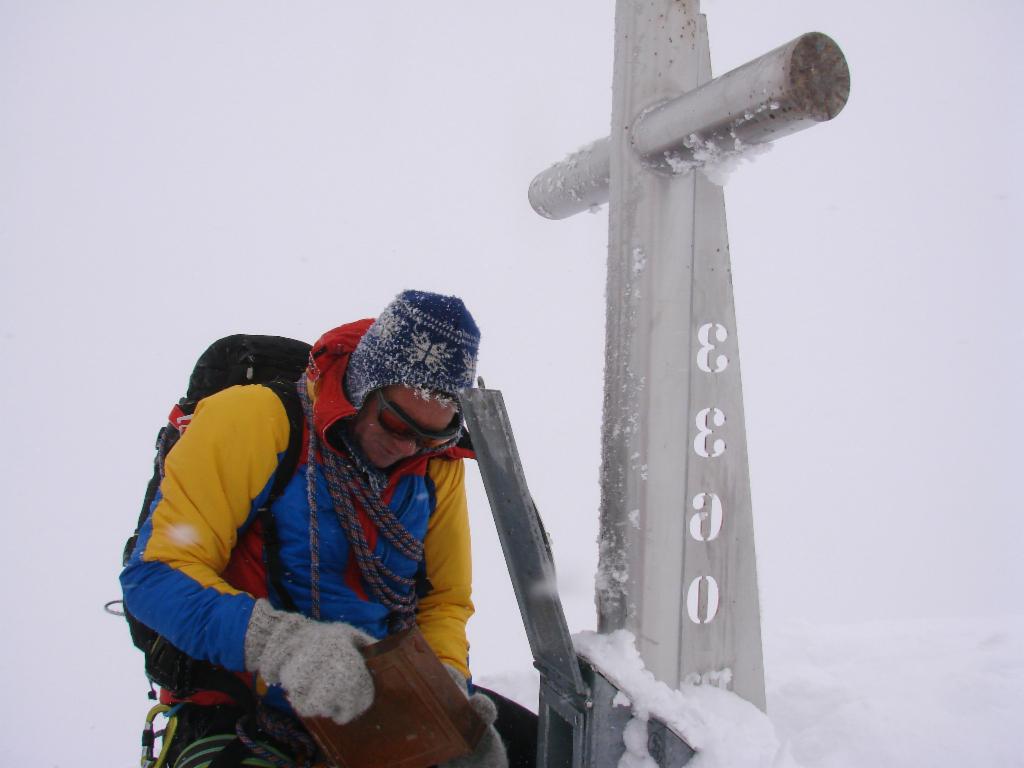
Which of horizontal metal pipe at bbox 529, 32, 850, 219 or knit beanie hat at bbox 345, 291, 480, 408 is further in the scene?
knit beanie hat at bbox 345, 291, 480, 408

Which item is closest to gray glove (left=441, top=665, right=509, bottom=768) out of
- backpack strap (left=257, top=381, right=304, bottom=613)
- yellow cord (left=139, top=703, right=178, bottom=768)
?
backpack strap (left=257, top=381, right=304, bottom=613)

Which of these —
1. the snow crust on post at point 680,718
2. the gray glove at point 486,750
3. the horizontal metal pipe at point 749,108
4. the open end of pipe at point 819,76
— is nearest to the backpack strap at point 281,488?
the gray glove at point 486,750

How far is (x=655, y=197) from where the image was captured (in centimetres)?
184

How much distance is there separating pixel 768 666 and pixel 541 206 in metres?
2.98

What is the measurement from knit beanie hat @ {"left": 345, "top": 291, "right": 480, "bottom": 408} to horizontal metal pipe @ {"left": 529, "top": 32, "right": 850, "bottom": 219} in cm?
66

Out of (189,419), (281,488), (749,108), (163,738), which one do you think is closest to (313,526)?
(281,488)

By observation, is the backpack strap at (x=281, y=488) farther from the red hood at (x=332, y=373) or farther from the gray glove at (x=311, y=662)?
the gray glove at (x=311, y=662)

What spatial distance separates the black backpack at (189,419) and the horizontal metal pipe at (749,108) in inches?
45.7

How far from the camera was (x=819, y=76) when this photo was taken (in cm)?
143

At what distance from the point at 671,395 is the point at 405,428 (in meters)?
0.70

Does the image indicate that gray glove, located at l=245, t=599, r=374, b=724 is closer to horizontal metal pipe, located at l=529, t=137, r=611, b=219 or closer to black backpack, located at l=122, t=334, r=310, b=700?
black backpack, located at l=122, t=334, r=310, b=700

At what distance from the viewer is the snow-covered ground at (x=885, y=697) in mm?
2596

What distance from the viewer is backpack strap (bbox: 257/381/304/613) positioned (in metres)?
1.85

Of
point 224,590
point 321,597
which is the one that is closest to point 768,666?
point 321,597
